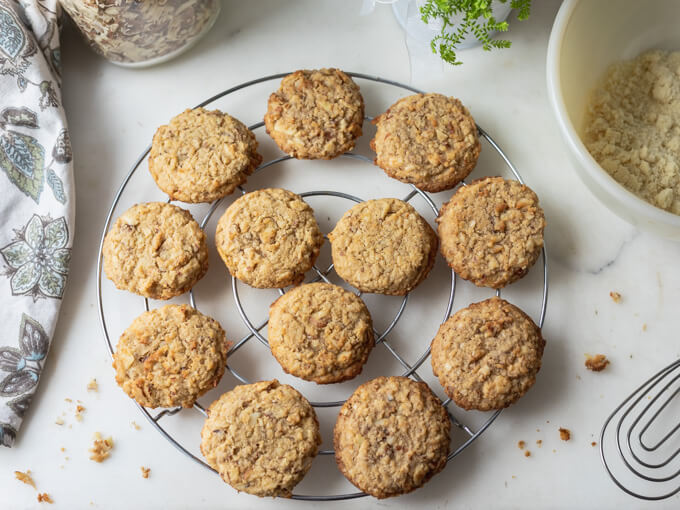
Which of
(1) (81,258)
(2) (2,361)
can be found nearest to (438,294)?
(1) (81,258)

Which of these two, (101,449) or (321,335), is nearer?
(321,335)

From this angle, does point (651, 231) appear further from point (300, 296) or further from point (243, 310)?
point (243, 310)

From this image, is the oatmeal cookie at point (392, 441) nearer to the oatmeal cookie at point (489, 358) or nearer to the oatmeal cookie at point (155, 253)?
the oatmeal cookie at point (489, 358)

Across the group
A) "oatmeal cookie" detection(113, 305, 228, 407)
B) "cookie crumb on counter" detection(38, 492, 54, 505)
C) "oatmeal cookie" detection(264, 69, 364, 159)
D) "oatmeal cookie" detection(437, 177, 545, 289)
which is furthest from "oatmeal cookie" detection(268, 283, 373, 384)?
"cookie crumb on counter" detection(38, 492, 54, 505)

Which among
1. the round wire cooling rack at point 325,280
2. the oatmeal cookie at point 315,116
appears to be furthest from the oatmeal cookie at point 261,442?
the oatmeal cookie at point 315,116

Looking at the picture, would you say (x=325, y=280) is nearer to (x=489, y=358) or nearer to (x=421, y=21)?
(x=489, y=358)

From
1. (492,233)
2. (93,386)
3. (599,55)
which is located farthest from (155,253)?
(599,55)
